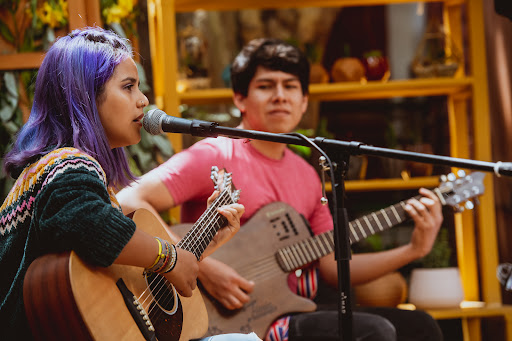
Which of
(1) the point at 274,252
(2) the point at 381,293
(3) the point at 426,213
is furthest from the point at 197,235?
(2) the point at 381,293

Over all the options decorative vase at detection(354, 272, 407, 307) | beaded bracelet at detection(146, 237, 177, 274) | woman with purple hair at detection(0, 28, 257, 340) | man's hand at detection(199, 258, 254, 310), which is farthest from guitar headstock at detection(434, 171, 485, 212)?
beaded bracelet at detection(146, 237, 177, 274)

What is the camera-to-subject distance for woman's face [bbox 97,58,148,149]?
137cm

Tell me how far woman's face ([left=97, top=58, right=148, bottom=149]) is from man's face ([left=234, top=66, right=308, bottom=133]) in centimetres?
94

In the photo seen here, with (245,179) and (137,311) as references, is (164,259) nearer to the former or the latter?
(137,311)

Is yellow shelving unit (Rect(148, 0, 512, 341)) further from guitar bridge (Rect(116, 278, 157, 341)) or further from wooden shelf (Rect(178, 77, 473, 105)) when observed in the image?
guitar bridge (Rect(116, 278, 157, 341))

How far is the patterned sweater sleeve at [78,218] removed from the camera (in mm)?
1137

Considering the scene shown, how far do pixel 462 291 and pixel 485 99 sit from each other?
88 cm

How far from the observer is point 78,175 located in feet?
3.84

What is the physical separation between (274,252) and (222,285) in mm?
243

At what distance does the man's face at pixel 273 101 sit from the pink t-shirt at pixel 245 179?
0.37 feet

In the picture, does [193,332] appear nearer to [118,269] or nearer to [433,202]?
[118,269]

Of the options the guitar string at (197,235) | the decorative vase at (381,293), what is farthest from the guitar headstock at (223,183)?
the decorative vase at (381,293)

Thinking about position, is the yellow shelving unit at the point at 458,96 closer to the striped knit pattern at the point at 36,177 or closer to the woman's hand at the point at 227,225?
the woman's hand at the point at 227,225

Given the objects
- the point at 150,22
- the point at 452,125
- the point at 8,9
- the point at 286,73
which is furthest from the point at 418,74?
the point at 8,9
